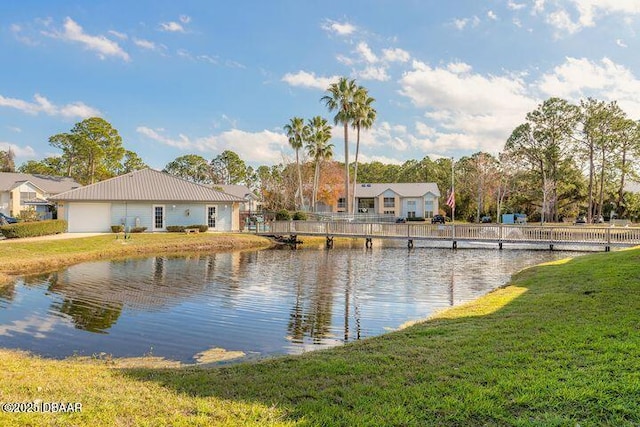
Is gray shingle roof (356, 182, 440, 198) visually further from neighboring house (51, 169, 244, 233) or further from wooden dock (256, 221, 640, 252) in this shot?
wooden dock (256, 221, 640, 252)

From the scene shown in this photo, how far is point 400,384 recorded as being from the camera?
4902mm

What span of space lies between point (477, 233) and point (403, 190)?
35.8 m

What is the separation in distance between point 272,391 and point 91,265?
1778cm

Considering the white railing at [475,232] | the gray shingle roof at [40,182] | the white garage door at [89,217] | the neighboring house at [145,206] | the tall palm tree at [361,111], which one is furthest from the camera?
the gray shingle roof at [40,182]

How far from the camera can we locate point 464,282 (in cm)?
1548

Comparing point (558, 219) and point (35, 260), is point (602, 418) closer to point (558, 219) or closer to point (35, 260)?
point (35, 260)

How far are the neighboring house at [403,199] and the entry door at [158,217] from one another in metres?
35.0

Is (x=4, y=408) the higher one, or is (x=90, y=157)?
(x=90, y=157)

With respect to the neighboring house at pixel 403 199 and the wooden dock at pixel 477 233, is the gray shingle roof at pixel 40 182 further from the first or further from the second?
the neighboring house at pixel 403 199

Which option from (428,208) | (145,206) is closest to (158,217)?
(145,206)

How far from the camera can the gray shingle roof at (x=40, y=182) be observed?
153 feet

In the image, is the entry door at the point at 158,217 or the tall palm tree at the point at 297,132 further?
the tall palm tree at the point at 297,132

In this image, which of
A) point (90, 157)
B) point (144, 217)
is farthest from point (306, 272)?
point (90, 157)

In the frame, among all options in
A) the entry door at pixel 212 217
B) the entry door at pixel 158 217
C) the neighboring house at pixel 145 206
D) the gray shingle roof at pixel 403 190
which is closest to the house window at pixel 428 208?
the gray shingle roof at pixel 403 190
